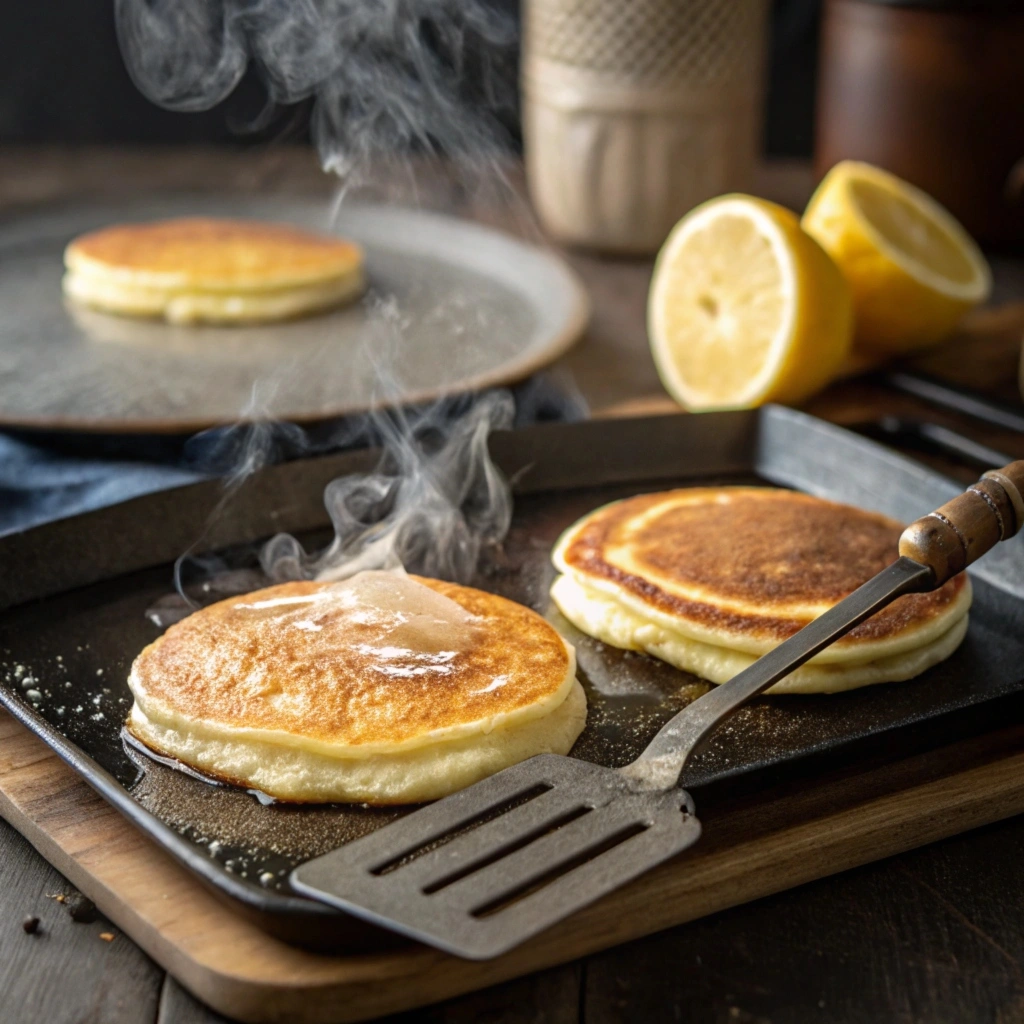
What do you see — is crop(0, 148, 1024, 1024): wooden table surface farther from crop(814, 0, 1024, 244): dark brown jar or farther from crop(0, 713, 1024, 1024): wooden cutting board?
crop(814, 0, 1024, 244): dark brown jar

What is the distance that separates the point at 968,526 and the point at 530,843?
0.68 metres

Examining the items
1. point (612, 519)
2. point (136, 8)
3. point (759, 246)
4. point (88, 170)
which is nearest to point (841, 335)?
point (759, 246)

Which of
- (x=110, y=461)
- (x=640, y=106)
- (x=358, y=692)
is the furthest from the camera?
(x=640, y=106)

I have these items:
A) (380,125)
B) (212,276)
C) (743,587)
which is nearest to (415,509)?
(743,587)

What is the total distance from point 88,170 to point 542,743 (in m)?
3.67

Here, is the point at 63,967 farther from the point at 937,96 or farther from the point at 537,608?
the point at 937,96

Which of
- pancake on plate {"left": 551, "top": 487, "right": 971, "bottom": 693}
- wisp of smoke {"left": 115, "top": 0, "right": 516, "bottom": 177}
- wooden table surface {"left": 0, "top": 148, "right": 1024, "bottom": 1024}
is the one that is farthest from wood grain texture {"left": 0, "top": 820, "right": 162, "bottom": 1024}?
wisp of smoke {"left": 115, "top": 0, "right": 516, "bottom": 177}

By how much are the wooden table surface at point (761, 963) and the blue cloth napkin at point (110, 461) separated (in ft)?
2.83

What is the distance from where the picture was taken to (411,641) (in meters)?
1.56

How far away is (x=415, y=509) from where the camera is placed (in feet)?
6.74

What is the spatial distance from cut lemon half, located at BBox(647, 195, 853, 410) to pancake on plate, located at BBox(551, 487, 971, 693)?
0.58 metres

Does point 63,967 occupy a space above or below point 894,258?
below

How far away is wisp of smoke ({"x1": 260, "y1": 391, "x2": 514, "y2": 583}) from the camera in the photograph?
75.8 inches

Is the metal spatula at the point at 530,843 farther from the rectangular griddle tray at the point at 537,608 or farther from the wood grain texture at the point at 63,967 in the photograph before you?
the wood grain texture at the point at 63,967
